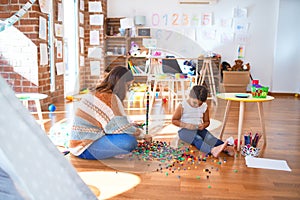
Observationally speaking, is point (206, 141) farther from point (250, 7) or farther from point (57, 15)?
point (250, 7)

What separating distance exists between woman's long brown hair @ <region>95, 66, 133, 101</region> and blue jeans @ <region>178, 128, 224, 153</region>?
676 mm

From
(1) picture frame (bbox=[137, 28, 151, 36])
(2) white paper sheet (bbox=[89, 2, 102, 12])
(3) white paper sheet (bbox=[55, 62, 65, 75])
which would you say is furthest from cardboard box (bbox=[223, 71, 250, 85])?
(3) white paper sheet (bbox=[55, 62, 65, 75])

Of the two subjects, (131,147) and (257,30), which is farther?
(257,30)

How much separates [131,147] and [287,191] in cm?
88

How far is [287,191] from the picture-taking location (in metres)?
1.47

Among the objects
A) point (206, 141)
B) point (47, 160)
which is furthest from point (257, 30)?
point (47, 160)

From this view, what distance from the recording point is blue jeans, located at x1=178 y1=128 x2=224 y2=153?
79.8 inches

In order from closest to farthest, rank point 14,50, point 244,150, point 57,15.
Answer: point 244,150 < point 14,50 < point 57,15

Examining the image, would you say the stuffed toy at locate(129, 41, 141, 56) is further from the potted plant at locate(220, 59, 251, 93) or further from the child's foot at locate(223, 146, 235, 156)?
the potted plant at locate(220, 59, 251, 93)

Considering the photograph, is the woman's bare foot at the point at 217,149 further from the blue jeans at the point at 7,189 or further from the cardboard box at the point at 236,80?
the cardboard box at the point at 236,80

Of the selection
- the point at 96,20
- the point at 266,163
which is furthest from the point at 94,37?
the point at 266,163

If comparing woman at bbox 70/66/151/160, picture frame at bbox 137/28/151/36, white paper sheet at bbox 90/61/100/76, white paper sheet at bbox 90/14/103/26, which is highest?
white paper sheet at bbox 90/14/103/26

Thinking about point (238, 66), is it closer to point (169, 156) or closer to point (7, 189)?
point (169, 156)

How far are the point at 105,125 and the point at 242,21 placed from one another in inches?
158
